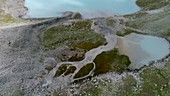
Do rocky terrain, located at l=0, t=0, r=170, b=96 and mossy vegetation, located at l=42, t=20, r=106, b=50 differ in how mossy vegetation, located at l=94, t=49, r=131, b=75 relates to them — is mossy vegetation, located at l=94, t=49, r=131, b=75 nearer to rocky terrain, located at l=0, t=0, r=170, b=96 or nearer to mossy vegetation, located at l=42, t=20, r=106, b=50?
rocky terrain, located at l=0, t=0, r=170, b=96

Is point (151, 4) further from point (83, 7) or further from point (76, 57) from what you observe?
point (76, 57)

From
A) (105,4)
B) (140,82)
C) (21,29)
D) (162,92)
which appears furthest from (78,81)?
(105,4)

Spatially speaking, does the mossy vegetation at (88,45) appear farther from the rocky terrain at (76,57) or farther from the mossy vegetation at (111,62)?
the mossy vegetation at (111,62)

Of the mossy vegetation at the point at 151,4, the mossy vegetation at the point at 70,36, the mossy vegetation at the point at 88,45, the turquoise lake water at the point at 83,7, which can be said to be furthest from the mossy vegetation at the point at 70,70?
the mossy vegetation at the point at 151,4

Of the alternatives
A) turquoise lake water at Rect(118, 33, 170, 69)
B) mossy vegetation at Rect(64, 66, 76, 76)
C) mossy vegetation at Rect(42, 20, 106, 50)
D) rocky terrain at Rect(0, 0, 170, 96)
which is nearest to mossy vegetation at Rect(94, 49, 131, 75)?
rocky terrain at Rect(0, 0, 170, 96)

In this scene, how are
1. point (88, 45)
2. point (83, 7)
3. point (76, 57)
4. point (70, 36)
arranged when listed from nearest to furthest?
1. point (76, 57)
2. point (88, 45)
3. point (70, 36)
4. point (83, 7)

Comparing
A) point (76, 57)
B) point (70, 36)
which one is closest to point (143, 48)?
point (76, 57)
